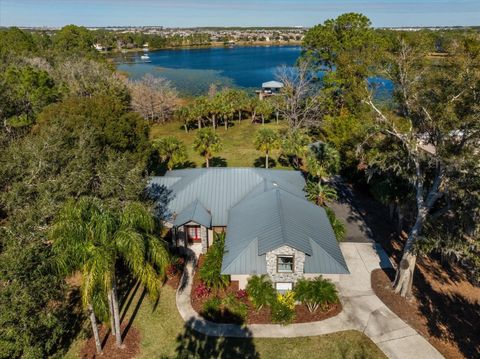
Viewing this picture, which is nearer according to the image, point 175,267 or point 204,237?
point 175,267

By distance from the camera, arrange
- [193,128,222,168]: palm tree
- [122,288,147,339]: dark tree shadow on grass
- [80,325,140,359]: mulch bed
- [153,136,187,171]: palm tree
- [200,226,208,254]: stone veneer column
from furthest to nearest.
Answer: [193,128,222,168]: palm tree, [153,136,187,171]: palm tree, [200,226,208,254]: stone veneer column, [122,288,147,339]: dark tree shadow on grass, [80,325,140,359]: mulch bed

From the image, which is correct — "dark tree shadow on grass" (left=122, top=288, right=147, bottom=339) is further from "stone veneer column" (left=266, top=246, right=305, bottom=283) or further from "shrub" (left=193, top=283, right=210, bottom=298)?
"stone veneer column" (left=266, top=246, right=305, bottom=283)

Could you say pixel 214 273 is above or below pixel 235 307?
above

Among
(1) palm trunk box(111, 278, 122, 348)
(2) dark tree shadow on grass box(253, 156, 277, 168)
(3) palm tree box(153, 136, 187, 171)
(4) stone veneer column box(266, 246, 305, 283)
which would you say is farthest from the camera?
(2) dark tree shadow on grass box(253, 156, 277, 168)

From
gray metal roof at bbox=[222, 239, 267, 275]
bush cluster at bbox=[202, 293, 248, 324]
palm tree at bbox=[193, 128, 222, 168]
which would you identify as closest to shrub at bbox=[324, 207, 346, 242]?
gray metal roof at bbox=[222, 239, 267, 275]

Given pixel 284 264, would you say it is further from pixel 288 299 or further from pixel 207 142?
pixel 207 142

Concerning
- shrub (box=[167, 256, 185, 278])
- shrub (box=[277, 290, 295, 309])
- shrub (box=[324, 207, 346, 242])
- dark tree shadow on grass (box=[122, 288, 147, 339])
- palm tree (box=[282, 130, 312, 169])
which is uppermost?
palm tree (box=[282, 130, 312, 169])

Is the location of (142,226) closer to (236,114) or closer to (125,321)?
(125,321)

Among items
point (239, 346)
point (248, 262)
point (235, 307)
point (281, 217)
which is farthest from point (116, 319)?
point (281, 217)
